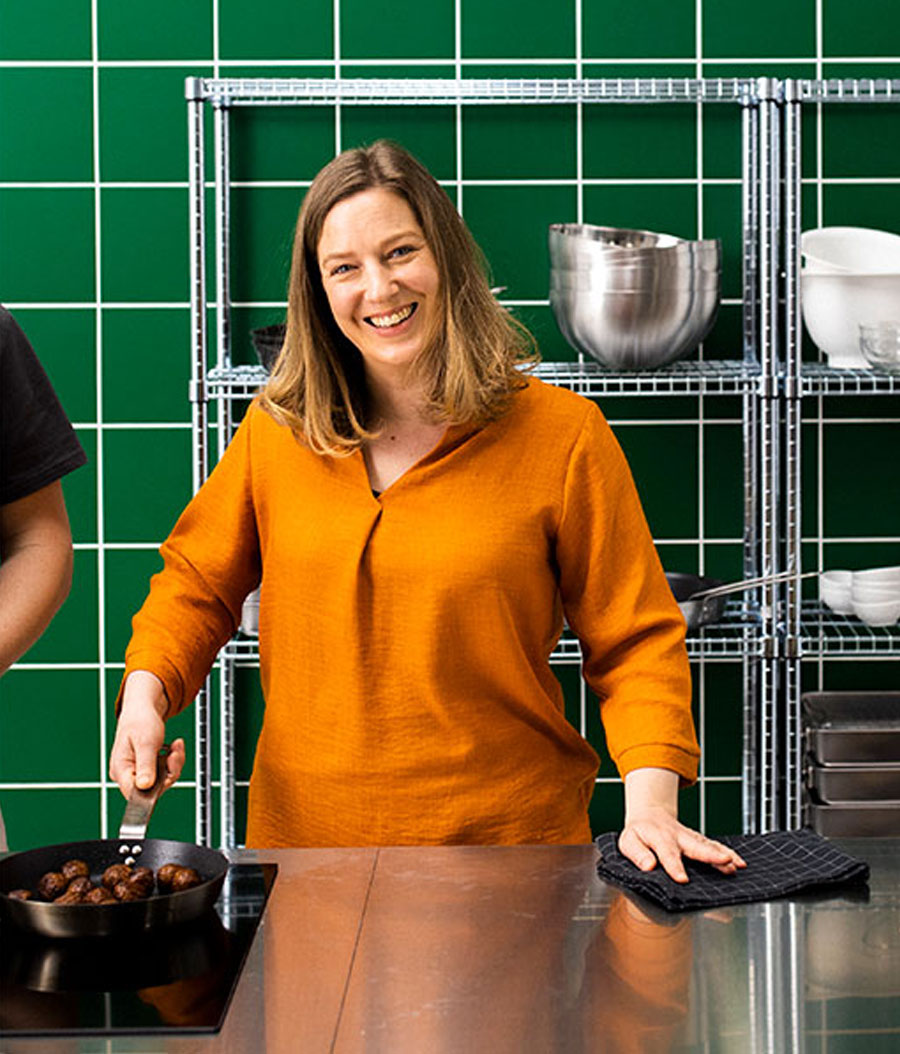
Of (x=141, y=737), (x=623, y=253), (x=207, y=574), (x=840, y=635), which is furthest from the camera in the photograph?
(x=840, y=635)

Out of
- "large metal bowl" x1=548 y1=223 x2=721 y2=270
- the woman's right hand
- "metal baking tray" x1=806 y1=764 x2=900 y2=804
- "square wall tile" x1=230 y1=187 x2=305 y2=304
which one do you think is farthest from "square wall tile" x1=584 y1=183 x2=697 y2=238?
the woman's right hand

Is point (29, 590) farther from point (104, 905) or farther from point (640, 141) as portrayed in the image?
point (640, 141)

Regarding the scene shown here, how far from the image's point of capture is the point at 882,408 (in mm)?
3084

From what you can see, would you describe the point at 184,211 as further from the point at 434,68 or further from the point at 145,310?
the point at 434,68

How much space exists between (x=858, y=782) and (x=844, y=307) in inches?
34.2

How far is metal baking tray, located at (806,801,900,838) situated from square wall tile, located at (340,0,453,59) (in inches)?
64.7

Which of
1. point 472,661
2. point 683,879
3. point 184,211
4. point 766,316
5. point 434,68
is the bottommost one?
point 683,879

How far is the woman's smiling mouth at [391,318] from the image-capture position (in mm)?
1777

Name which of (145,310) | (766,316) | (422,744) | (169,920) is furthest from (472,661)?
(145,310)

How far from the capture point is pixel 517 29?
3021mm

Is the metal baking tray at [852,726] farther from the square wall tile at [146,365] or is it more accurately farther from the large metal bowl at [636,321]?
the square wall tile at [146,365]

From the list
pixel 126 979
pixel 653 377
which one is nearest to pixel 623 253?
pixel 653 377

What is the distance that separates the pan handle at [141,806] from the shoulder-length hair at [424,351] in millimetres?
442

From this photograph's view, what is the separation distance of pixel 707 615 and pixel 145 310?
1.27 m
